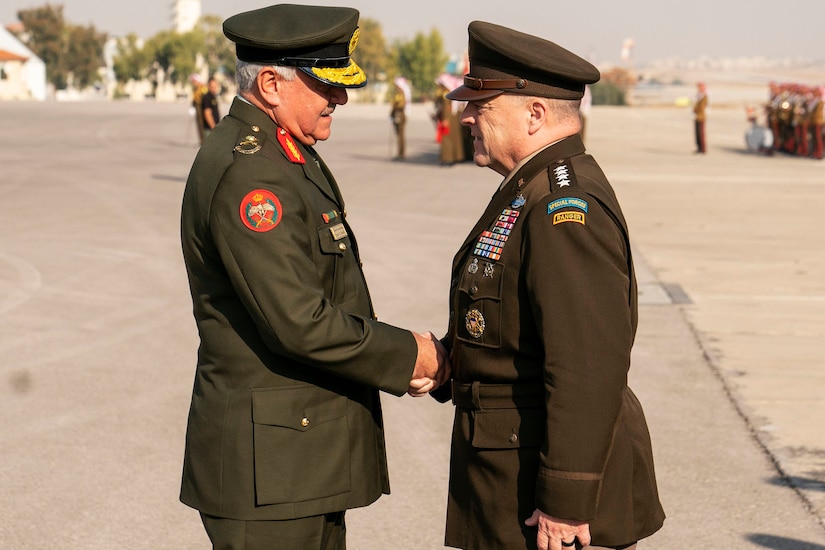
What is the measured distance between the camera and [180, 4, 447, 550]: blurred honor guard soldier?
296cm

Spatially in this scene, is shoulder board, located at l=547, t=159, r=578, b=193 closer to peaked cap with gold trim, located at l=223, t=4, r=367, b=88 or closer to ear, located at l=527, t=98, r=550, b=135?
ear, located at l=527, t=98, r=550, b=135

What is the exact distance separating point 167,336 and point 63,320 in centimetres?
107

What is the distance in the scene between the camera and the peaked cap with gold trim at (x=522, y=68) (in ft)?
9.66

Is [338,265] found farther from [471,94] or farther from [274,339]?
[471,94]

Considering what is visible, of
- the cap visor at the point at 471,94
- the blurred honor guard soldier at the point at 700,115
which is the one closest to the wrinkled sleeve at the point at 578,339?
the cap visor at the point at 471,94

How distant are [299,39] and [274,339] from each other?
79 cm

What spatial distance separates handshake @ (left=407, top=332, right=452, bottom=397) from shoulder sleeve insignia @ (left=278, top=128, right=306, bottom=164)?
22.9 inches

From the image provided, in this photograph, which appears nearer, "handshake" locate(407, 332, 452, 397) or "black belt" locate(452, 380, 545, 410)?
"black belt" locate(452, 380, 545, 410)

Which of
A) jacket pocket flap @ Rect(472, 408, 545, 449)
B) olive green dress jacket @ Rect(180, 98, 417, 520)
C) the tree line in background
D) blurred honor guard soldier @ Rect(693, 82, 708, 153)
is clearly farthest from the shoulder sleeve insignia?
the tree line in background

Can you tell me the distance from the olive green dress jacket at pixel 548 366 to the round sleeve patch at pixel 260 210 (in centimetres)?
51

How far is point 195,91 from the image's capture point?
23797mm

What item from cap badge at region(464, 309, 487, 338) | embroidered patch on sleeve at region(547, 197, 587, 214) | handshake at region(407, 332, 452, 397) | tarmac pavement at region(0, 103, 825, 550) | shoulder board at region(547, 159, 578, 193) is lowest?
tarmac pavement at region(0, 103, 825, 550)

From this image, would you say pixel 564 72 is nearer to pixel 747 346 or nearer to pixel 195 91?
pixel 747 346

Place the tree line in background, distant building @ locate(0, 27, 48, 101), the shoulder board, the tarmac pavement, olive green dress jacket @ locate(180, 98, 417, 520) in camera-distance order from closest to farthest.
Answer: the shoulder board → olive green dress jacket @ locate(180, 98, 417, 520) → the tarmac pavement → distant building @ locate(0, 27, 48, 101) → the tree line in background
